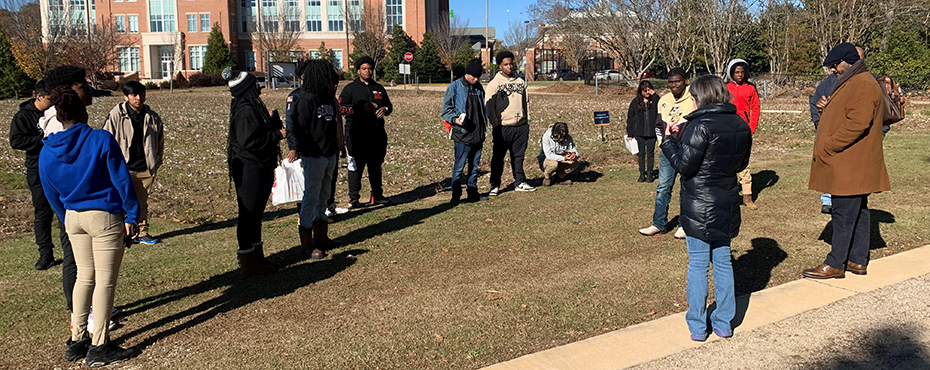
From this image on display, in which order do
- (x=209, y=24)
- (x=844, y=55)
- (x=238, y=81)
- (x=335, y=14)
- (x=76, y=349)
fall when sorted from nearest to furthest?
(x=76, y=349) → (x=844, y=55) → (x=238, y=81) → (x=209, y=24) → (x=335, y=14)

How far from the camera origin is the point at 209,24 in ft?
243

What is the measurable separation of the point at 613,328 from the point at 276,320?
2.46m

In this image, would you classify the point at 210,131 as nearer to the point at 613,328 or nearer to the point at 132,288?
the point at 132,288

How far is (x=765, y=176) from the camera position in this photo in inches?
444

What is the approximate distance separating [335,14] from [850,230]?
76.4 metres

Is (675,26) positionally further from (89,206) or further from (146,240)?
(89,206)

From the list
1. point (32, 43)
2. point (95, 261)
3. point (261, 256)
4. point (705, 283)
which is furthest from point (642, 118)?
point (32, 43)

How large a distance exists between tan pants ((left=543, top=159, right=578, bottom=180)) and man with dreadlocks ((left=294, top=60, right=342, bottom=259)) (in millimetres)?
5020

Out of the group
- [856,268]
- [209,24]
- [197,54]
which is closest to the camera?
[856,268]

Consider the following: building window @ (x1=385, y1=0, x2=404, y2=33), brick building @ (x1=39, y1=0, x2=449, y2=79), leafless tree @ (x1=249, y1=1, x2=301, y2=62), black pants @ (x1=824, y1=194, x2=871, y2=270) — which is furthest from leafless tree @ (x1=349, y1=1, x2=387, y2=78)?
black pants @ (x1=824, y1=194, x2=871, y2=270)

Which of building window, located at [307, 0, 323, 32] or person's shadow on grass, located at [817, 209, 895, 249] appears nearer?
person's shadow on grass, located at [817, 209, 895, 249]

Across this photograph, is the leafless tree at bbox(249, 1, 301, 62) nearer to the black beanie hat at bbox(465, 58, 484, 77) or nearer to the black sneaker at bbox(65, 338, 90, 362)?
the black beanie hat at bbox(465, 58, 484, 77)

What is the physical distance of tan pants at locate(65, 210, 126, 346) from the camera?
14.3 ft

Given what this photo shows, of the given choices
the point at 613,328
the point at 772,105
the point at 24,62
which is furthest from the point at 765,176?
the point at 24,62
